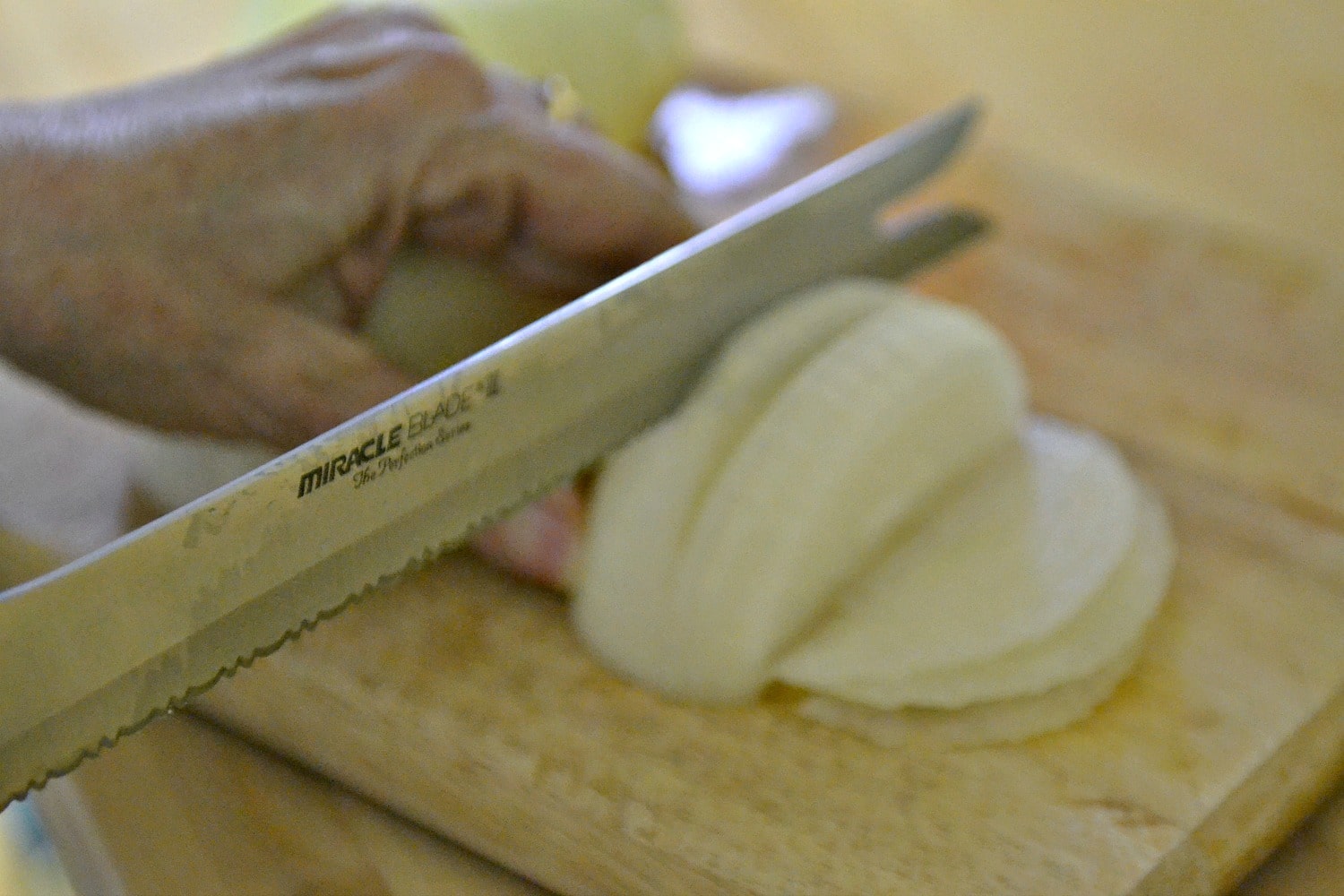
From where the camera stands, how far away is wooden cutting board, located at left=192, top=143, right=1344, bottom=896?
0.85 meters

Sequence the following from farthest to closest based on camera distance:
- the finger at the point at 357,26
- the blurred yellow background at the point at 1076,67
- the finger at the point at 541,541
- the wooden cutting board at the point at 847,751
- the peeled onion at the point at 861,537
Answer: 1. the blurred yellow background at the point at 1076,67
2. the finger at the point at 357,26
3. the finger at the point at 541,541
4. the peeled onion at the point at 861,537
5. the wooden cutting board at the point at 847,751

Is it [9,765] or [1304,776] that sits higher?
[9,765]

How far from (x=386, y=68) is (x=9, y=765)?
73 centimetres

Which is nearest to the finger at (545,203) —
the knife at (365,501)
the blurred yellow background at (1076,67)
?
the knife at (365,501)

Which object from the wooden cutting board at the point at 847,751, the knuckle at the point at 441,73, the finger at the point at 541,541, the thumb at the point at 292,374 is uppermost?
the knuckle at the point at 441,73

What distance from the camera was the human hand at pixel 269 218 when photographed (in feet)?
3.33

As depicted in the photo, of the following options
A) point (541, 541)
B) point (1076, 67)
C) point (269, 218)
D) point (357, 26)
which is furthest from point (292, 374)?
point (1076, 67)

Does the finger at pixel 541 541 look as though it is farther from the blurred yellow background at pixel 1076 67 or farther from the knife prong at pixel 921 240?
the blurred yellow background at pixel 1076 67

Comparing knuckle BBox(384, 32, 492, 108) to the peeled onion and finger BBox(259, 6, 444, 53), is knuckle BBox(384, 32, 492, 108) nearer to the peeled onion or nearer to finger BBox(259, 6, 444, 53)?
finger BBox(259, 6, 444, 53)

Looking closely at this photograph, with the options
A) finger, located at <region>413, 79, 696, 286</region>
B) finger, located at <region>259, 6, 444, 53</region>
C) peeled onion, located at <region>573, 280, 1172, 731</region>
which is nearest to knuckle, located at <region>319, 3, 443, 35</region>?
finger, located at <region>259, 6, 444, 53</region>

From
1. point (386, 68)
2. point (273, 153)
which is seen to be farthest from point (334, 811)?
point (386, 68)

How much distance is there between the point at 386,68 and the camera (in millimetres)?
1173

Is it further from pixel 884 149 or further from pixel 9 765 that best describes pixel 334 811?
pixel 884 149

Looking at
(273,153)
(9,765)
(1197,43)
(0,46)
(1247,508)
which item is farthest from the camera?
(0,46)
